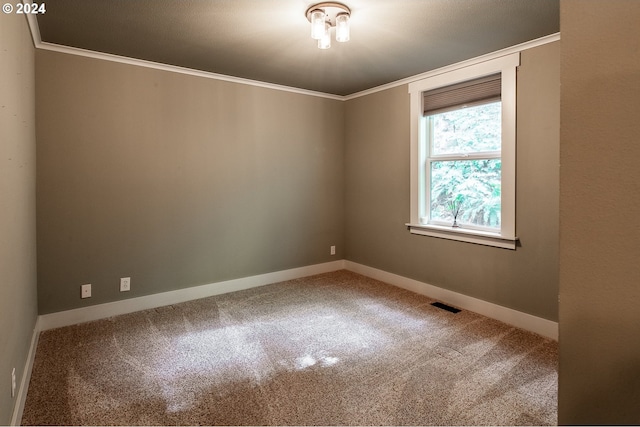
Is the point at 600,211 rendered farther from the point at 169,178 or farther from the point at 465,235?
the point at 169,178

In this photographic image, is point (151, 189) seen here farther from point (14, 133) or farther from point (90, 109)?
point (14, 133)

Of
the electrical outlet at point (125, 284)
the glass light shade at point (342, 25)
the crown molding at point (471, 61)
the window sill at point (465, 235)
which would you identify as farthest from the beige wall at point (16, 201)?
the window sill at point (465, 235)

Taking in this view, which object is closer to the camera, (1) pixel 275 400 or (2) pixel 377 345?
(1) pixel 275 400

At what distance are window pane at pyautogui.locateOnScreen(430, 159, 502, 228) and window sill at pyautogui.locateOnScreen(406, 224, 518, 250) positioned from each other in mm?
158

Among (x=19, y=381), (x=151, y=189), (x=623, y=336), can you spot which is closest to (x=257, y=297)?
(x=151, y=189)

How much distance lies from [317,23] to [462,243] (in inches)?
94.5

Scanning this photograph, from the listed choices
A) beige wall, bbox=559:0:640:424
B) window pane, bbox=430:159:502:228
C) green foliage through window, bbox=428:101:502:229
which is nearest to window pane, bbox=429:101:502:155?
green foliage through window, bbox=428:101:502:229

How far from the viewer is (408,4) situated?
7.59ft

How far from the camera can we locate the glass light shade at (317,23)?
2365 millimetres


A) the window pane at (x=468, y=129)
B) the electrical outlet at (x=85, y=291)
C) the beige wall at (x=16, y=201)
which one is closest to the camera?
the beige wall at (x=16, y=201)

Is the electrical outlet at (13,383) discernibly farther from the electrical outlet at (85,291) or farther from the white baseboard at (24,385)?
the electrical outlet at (85,291)

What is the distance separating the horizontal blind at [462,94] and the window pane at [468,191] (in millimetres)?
569

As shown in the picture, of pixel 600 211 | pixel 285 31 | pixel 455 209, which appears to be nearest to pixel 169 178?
pixel 285 31

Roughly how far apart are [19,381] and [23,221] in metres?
0.93
